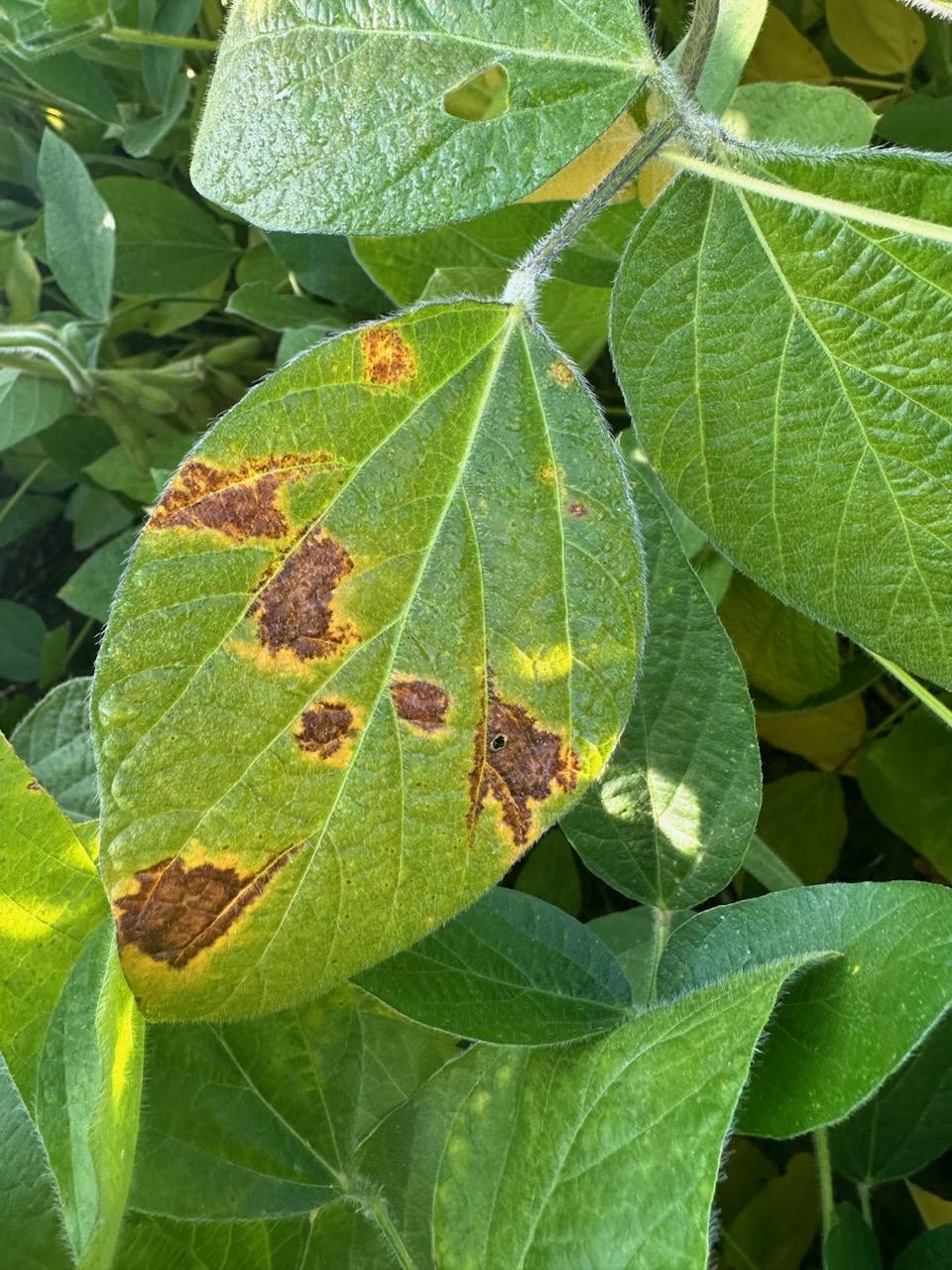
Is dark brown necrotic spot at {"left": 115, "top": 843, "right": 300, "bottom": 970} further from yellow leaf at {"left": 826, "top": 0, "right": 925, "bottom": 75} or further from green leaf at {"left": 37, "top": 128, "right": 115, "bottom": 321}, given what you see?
yellow leaf at {"left": 826, "top": 0, "right": 925, "bottom": 75}

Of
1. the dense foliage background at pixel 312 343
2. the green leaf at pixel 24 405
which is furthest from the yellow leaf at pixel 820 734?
the green leaf at pixel 24 405

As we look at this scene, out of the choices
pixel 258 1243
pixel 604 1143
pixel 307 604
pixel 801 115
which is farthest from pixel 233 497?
pixel 801 115

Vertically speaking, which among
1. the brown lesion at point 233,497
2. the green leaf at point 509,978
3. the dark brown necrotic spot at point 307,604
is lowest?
the green leaf at point 509,978

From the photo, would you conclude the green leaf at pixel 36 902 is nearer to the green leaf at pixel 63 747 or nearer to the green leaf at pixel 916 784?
the green leaf at pixel 63 747

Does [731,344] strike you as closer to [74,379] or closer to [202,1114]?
[202,1114]

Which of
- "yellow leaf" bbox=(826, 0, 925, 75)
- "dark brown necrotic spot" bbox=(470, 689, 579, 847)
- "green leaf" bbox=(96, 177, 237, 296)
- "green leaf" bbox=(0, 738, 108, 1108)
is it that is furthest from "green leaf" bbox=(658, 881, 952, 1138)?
"green leaf" bbox=(96, 177, 237, 296)

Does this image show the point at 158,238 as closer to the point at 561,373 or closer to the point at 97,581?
the point at 97,581

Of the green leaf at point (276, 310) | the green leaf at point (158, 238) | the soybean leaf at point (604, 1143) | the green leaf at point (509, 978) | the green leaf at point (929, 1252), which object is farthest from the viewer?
the green leaf at point (158, 238)
